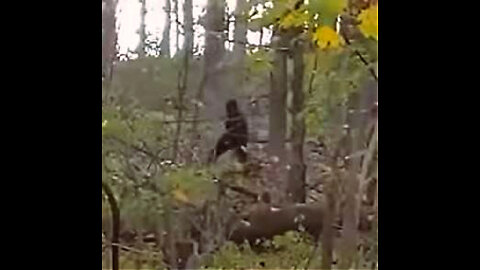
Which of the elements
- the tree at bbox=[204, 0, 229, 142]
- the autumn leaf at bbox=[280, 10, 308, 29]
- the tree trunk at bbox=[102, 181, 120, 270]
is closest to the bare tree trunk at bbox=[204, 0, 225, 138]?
the tree at bbox=[204, 0, 229, 142]

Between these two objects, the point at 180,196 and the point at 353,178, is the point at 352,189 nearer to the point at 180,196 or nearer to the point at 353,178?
the point at 353,178

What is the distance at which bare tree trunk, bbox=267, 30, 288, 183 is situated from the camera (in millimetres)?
1250

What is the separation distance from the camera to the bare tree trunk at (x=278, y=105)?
125cm

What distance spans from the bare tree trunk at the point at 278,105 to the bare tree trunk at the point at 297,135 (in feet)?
0.07

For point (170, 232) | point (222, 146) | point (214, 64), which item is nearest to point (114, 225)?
point (170, 232)

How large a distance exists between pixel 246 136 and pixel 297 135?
10cm

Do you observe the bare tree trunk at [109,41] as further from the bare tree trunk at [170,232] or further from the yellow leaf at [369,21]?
the yellow leaf at [369,21]

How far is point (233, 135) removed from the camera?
4.13ft

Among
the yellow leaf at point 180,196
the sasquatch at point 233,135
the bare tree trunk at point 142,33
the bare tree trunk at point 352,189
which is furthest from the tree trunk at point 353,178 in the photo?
the bare tree trunk at point 142,33

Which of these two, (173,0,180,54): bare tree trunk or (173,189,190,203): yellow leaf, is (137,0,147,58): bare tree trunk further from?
(173,189,190,203): yellow leaf

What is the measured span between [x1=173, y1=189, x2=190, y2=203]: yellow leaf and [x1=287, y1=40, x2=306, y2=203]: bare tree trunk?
206 millimetres
